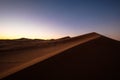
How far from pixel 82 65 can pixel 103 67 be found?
1.80ft

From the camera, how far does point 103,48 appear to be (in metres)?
3.96

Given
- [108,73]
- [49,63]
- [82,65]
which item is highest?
[49,63]

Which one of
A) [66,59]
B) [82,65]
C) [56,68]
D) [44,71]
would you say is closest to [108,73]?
[82,65]

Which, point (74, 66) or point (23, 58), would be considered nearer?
point (74, 66)

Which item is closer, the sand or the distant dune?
the distant dune

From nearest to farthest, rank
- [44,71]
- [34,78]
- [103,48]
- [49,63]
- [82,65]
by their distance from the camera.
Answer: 1. [34,78]
2. [44,71]
3. [49,63]
4. [82,65]
5. [103,48]

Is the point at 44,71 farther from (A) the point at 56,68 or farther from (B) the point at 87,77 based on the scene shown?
(B) the point at 87,77

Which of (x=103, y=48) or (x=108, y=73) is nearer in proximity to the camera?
(x=108, y=73)

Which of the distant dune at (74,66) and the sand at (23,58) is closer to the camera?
the distant dune at (74,66)

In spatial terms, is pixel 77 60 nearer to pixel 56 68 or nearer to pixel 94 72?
pixel 94 72

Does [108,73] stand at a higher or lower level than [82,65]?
lower

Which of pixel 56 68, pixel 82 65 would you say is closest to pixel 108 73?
pixel 82 65

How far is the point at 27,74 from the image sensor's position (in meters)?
2.32

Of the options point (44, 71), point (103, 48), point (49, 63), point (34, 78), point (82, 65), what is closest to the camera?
point (34, 78)
